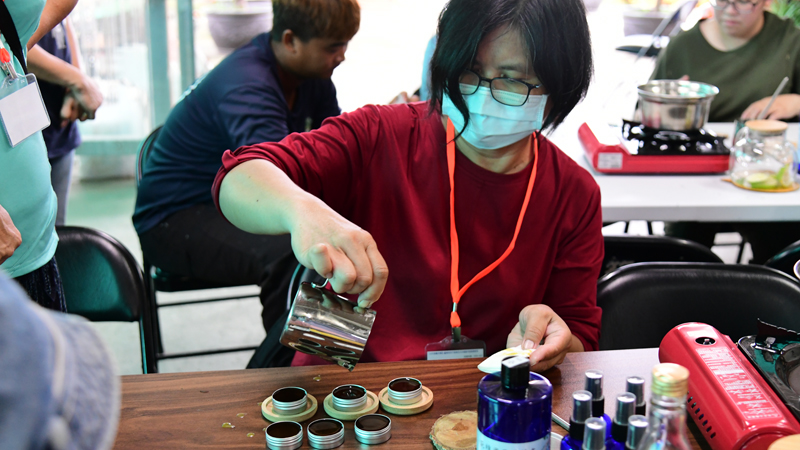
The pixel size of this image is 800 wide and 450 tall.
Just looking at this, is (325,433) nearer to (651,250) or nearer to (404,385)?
(404,385)

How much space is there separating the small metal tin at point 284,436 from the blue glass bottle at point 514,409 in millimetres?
274

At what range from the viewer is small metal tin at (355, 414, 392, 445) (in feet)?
2.99

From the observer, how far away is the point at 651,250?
1.87 meters

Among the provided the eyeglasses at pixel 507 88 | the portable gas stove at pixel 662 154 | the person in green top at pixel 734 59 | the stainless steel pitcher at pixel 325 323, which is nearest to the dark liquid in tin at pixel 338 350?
the stainless steel pitcher at pixel 325 323

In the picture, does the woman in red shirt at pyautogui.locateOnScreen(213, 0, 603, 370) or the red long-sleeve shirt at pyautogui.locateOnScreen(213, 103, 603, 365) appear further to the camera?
the red long-sleeve shirt at pyautogui.locateOnScreen(213, 103, 603, 365)

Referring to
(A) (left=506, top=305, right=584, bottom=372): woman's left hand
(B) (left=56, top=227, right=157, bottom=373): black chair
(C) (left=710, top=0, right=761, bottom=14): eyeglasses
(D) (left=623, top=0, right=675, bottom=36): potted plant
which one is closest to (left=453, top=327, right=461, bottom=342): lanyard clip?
(A) (left=506, top=305, right=584, bottom=372): woman's left hand

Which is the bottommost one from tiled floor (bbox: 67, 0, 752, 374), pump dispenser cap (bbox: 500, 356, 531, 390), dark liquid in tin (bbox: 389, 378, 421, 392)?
tiled floor (bbox: 67, 0, 752, 374)

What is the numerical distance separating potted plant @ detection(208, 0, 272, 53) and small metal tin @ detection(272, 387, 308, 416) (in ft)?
12.8

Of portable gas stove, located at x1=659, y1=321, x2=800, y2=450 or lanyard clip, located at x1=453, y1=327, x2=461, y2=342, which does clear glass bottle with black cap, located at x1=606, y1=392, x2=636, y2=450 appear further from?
lanyard clip, located at x1=453, y1=327, x2=461, y2=342

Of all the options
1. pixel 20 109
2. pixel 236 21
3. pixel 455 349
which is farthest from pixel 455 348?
pixel 236 21

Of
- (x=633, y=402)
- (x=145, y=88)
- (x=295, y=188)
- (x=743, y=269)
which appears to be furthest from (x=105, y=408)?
(x=145, y=88)

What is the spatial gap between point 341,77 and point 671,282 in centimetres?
449

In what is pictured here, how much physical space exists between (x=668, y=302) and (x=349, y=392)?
71 cm

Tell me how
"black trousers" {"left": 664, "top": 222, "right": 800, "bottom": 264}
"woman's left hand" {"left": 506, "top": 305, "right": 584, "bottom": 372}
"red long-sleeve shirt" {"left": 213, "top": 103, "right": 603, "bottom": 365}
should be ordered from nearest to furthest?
"woman's left hand" {"left": 506, "top": 305, "right": 584, "bottom": 372}
"red long-sleeve shirt" {"left": 213, "top": 103, "right": 603, "bottom": 365}
"black trousers" {"left": 664, "top": 222, "right": 800, "bottom": 264}
